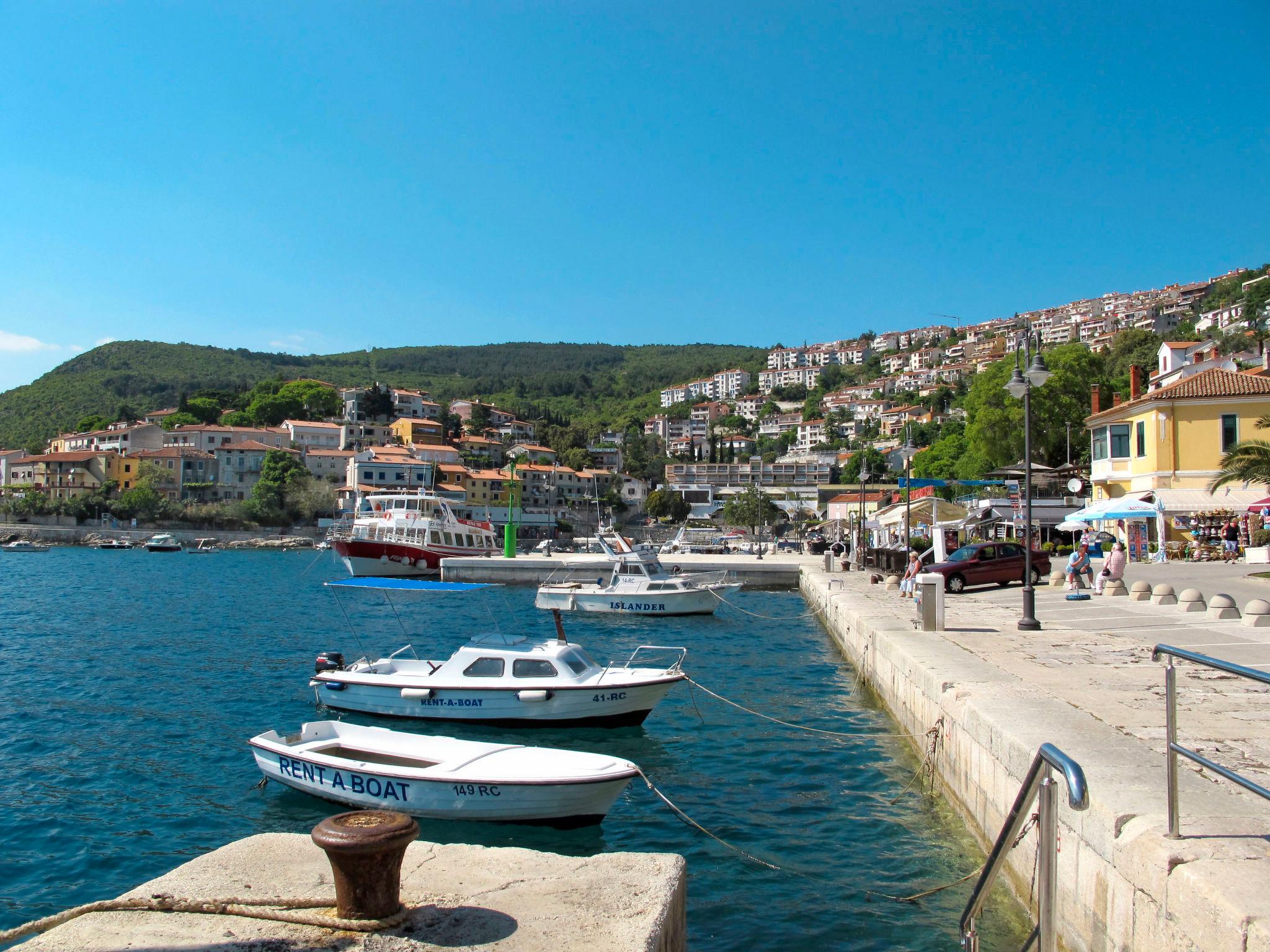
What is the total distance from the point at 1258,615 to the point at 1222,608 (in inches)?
43.7

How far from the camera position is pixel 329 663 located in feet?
54.0

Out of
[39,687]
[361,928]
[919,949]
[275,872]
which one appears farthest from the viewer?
[39,687]

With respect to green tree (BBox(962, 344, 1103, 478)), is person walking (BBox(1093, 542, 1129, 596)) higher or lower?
lower

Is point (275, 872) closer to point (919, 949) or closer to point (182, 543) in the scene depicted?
point (919, 949)

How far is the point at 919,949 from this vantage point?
707 centimetres

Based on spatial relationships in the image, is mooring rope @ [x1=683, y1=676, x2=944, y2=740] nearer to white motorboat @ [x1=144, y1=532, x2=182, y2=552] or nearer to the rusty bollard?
the rusty bollard

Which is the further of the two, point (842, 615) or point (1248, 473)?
point (1248, 473)

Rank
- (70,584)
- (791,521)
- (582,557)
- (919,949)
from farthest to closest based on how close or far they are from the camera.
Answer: (791,521)
(582,557)
(70,584)
(919,949)

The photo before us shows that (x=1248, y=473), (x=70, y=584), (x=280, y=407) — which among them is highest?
(x=280, y=407)

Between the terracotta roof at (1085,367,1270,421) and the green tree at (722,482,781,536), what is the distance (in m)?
65.2

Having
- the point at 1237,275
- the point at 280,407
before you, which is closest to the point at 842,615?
the point at 280,407

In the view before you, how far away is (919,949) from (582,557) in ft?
164

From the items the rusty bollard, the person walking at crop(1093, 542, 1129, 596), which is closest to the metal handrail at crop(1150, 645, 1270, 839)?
the rusty bollard

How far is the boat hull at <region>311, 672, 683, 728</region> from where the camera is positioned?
14609 millimetres
